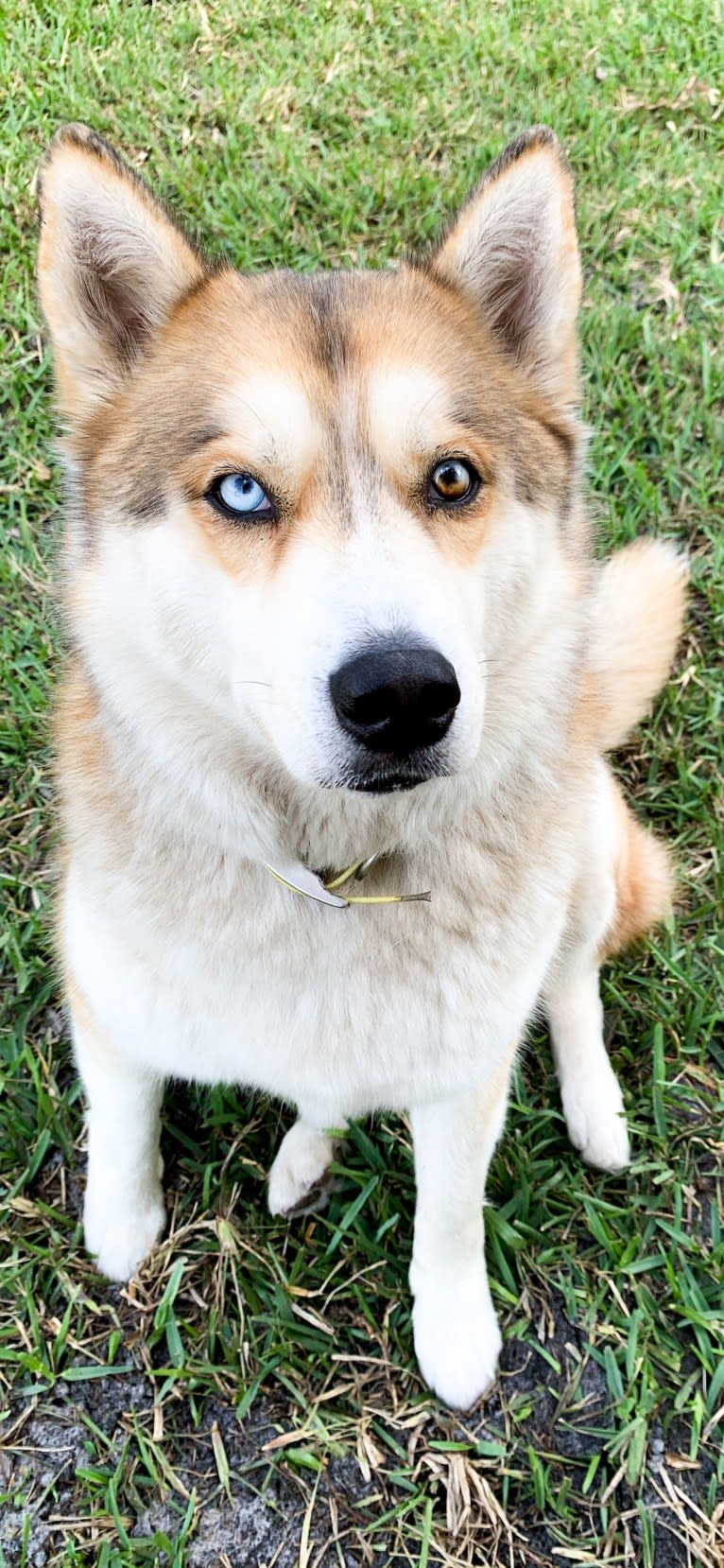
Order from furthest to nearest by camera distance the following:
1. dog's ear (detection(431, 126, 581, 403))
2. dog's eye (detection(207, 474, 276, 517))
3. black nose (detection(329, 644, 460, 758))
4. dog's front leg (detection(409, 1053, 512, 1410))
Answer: dog's front leg (detection(409, 1053, 512, 1410)) → dog's ear (detection(431, 126, 581, 403)) → dog's eye (detection(207, 474, 276, 517)) → black nose (detection(329, 644, 460, 758))

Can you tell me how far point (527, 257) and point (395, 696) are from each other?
1.05 metres

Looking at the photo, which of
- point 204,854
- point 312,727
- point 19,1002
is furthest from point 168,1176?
point 312,727

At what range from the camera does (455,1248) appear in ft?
7.85

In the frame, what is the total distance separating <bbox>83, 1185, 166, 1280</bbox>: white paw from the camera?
2.55 metres

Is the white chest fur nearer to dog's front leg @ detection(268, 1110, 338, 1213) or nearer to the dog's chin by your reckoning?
the dog's chin

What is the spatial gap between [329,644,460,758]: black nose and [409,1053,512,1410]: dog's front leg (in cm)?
91

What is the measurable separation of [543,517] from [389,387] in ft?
1.30

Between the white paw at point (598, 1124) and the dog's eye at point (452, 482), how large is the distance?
1602 mm

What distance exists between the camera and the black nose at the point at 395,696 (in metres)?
1.51

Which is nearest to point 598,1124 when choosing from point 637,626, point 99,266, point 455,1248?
point 455,1248

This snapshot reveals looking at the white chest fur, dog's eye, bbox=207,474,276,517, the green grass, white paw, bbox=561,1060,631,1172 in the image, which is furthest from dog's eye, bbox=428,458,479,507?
white paw, bbox=561,1060,631,1172

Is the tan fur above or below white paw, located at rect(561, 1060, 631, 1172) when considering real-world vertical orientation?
above

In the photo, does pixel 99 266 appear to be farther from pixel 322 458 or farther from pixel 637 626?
pixel 637 626

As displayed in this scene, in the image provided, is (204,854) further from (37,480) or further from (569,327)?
(37,480)
